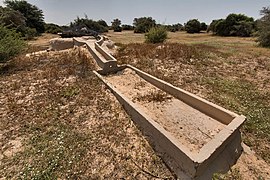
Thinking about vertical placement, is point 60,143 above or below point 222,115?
below

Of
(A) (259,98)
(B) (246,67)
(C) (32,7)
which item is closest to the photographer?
(A) (259,98)

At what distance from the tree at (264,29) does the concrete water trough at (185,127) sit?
14.4 m

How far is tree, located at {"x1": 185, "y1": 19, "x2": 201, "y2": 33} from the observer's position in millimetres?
36475

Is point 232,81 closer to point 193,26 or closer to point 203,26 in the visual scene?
point 193,26

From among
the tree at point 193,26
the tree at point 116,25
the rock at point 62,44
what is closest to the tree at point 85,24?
the rock at point 62,44

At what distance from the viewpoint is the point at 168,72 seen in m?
6.63

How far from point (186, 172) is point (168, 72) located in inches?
179

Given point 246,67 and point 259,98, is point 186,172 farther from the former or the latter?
point 246,67

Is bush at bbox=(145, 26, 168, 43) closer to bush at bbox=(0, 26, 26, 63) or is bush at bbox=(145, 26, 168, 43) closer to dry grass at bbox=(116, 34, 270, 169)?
dry grass at bbox=(116, 34, 270, 169)

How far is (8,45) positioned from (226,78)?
8176 mm

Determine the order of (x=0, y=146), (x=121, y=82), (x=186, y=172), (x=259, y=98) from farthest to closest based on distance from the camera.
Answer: (x=121, y=82) → (x=259, y=98) → (x=0, y=146) → (x=186, y=172)

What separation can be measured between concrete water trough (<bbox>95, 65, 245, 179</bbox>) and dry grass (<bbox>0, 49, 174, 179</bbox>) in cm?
22

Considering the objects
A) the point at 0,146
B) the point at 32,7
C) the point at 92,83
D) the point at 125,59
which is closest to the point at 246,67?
the point at 125,59

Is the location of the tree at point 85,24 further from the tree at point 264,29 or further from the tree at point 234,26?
the tree at point 234,26
